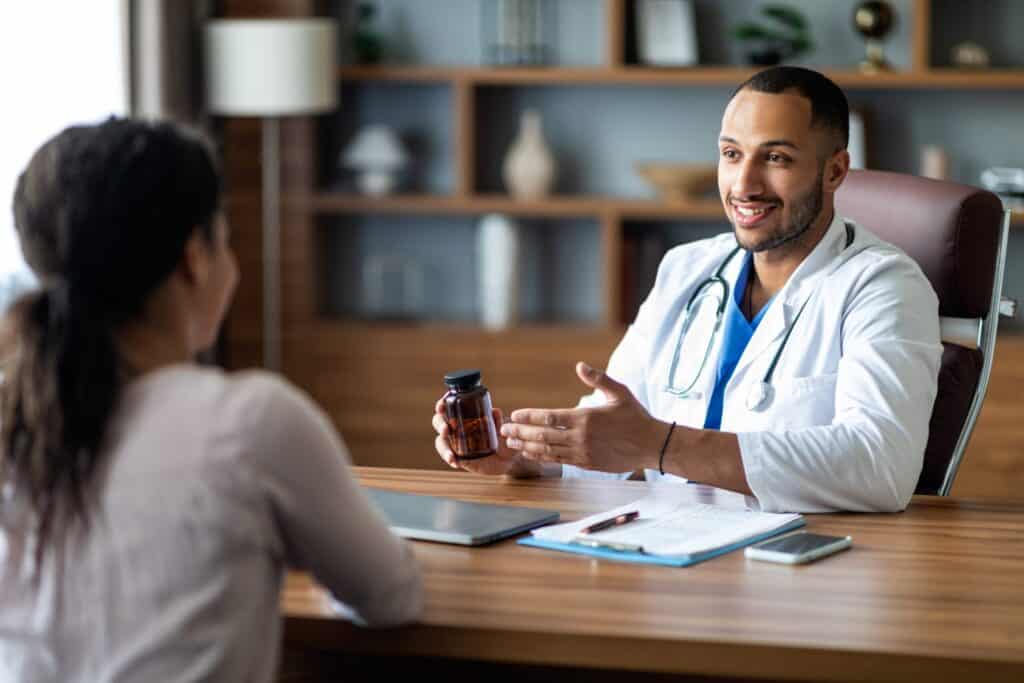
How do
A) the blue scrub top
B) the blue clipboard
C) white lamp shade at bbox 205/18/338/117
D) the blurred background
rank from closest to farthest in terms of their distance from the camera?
1. the blue clipboard
2. the blue scrub top
3. white lamp shade at bbox 205/18/338/117
4. the blurred background

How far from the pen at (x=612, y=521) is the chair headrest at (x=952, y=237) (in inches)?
31.9

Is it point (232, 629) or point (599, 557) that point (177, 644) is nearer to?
point (232, 629)

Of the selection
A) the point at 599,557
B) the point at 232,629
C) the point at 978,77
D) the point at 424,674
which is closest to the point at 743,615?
the point at 599,557

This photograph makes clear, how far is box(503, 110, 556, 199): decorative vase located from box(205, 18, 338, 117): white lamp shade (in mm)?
735

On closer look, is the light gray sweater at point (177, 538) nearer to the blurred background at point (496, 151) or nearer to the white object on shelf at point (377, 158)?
the blurred background at point (496, 151)

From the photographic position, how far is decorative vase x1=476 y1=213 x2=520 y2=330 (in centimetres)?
491

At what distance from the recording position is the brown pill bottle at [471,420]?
6.84 feet

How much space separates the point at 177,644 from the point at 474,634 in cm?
34

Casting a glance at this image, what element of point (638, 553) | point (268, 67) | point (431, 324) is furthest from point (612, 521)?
point (431, 324)

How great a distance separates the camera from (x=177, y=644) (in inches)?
51.0

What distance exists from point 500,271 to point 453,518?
303 cm

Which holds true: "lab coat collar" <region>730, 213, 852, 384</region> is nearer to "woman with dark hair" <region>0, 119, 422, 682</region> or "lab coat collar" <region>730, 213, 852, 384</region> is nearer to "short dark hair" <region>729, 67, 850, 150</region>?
"short dark hair" <region>729, 67, 850, 150</region>

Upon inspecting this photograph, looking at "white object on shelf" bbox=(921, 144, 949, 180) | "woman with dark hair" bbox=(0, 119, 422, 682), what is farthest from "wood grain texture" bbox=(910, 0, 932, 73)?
"woman with dark hair" bbox=(0, 119, 422, 682)

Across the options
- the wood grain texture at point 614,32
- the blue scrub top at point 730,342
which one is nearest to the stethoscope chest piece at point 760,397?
the blue scrub top at point 730,342
